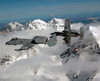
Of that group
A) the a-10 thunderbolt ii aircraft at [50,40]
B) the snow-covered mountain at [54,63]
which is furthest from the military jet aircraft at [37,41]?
the snow-covered mountain at [54,63]

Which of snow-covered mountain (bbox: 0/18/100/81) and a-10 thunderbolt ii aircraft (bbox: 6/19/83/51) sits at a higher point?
a-10 thunderbolt ii aircraft (bbox: 6/19/83/51)

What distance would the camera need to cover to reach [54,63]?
101m

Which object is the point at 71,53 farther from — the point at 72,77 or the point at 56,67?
the point at 72,77

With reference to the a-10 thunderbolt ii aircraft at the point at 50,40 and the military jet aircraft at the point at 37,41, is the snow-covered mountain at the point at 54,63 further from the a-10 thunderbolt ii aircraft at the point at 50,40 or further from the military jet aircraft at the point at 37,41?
the military jet aircraft at the point at 37,41

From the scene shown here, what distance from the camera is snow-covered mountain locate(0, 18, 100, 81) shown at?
75.5 m

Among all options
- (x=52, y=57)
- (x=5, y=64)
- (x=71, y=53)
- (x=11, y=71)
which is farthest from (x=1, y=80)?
(x=71, y=53)

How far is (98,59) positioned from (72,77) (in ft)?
59.1

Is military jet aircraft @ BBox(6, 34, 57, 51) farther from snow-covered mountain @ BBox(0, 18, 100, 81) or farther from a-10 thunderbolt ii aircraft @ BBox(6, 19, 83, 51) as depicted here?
snow-covered mountain @ BBox(0, 18, 100, 81)

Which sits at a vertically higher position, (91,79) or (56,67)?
(91,79)

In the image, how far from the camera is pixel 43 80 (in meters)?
85.6

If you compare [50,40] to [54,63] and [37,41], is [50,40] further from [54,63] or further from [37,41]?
[54,63]

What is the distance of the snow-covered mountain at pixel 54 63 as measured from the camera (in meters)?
75.5

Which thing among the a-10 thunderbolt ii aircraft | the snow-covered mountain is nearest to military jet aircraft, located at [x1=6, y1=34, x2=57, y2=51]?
the a-10 thunderbolt ii aircraft

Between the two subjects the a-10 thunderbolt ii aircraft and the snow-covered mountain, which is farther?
the snow-covered mountain
